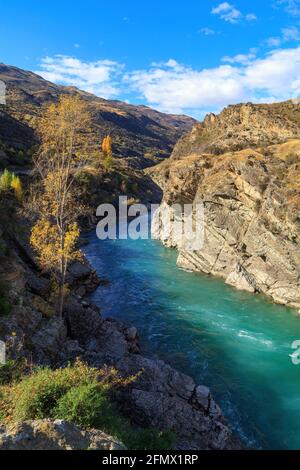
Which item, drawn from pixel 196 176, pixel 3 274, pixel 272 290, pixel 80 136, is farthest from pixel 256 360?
pixel 196 176

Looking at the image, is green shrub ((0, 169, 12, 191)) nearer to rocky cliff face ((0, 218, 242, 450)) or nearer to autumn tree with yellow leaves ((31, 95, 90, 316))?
rocky cliff face ((0, 218, 242, 450))

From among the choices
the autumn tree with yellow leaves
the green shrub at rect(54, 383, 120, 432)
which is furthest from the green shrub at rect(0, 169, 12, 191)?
the green shrub at rect(54, 383, 120, 432)

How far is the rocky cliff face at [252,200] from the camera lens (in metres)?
38.6

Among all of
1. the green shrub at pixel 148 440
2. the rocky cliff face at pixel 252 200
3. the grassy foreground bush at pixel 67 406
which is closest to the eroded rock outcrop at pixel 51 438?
the grassy foreground bush at pixel 67 406

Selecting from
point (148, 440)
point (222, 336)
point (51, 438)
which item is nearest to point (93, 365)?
point (148, 440)

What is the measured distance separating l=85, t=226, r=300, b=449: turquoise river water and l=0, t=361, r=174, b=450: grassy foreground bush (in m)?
9.17

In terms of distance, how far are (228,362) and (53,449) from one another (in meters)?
18.9

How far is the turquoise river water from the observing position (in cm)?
2050

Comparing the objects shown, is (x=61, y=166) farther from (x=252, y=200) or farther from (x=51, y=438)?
(x=252, y=200)

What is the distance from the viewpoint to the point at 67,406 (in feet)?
35.1

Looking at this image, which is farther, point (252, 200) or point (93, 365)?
point (252, 200)

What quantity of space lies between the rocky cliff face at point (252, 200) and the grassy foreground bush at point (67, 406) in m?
28.3

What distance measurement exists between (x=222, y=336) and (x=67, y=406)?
20.4 meters

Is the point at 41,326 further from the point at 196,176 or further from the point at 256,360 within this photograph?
the point at 196,176
